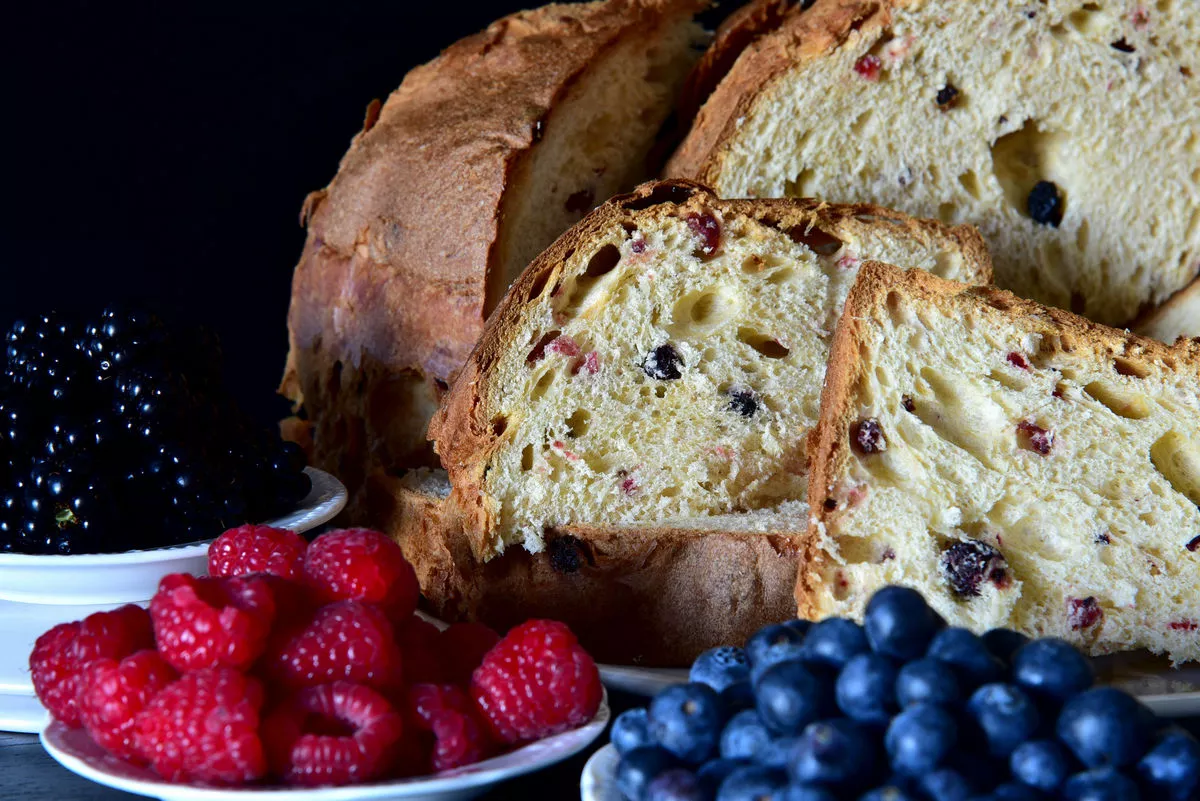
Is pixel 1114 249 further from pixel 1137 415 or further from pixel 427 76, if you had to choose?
pixel 427 76

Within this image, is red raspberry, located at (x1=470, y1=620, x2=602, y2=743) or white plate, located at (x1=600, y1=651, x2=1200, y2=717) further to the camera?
white plate, located at (x1=600, y1=651, x2=1200, y2=717)

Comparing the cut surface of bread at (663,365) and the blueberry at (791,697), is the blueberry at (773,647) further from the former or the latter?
the cut surface of bread at (663,365)

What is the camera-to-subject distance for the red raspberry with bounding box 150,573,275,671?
1598 mm

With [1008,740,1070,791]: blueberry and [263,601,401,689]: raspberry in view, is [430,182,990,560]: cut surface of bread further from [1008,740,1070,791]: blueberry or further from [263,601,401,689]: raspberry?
[1008,740,1070,791]: blueberry

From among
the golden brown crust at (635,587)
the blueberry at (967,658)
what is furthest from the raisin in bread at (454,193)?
the blueberry at (967,658)

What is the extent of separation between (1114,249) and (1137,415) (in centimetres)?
91

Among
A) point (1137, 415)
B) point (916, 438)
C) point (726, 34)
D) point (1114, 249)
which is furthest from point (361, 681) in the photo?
point (1114, 249)

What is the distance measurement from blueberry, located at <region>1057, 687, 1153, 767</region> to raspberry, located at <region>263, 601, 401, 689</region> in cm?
80

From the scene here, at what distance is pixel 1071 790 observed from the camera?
132cm

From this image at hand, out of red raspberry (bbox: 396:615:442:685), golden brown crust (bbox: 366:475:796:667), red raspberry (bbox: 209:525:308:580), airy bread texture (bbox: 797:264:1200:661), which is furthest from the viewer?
golden brown crust (bbox: 366:475:796:667)

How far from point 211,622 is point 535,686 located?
16.0 inches

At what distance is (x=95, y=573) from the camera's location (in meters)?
2.15

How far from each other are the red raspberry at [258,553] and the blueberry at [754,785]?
2.36 feet

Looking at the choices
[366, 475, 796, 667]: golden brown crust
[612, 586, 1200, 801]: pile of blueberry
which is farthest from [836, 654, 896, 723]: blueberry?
[366, 475, 796, 667]: golden brown crust
